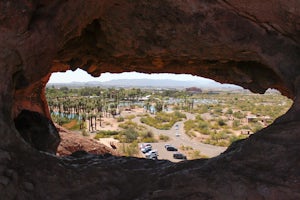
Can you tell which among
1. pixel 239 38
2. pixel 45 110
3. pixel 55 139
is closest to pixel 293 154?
pixel 239 38

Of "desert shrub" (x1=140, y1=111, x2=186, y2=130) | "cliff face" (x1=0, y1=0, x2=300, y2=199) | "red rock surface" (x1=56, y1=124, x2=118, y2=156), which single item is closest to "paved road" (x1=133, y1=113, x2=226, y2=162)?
"desert shrub" (x1=140, y1=111, x2=186, y2=130)

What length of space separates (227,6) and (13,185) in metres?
4.68

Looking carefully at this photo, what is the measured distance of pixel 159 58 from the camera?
8.96m

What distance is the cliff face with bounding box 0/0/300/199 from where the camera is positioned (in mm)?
4590

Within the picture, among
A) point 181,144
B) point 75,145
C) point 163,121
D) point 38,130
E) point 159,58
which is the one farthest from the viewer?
point 163,121

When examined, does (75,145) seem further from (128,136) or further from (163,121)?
(163,121)

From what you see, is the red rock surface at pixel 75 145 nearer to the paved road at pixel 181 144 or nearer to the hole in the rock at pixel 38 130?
the hole in the rock at pixel 38 130

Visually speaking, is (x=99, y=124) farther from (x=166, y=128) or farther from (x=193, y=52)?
(x=193, y=52)

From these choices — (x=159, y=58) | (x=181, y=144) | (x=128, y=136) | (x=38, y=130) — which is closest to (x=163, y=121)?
(x=128, y=136)

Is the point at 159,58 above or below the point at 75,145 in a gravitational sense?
above

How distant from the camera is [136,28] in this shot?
7645 millimetres

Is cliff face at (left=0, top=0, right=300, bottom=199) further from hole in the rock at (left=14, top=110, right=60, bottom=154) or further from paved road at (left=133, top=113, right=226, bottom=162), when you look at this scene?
paved road at (left=133, top=113, right=226, bottom=162)

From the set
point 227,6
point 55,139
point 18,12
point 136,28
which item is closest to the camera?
point 18,12

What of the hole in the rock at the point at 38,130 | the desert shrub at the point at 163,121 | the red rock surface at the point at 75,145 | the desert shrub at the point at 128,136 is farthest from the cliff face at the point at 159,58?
the desert shrub at the point at 163,121
